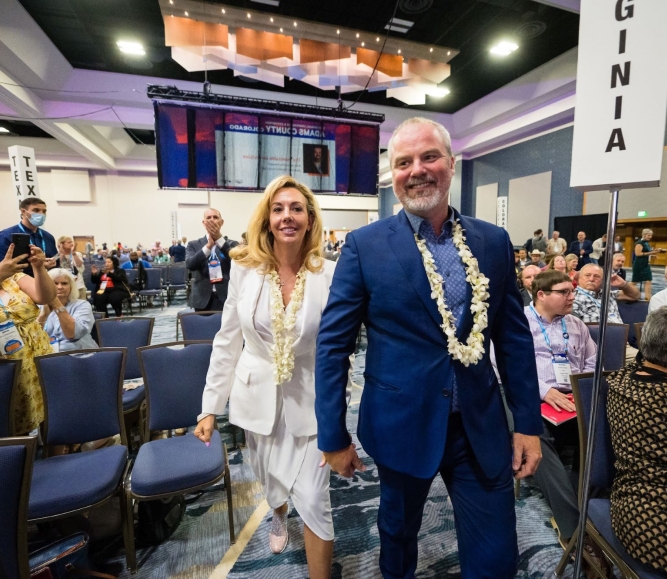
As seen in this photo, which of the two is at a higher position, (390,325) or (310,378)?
(390,325)

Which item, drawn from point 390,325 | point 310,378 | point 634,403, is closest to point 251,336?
point 310,378

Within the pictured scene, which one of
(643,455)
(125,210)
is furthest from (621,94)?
(125,210)

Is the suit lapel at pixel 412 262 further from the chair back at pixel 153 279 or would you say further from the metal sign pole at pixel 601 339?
the chair back at pixel 153 279

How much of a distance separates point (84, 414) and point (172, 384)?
1.59 feet

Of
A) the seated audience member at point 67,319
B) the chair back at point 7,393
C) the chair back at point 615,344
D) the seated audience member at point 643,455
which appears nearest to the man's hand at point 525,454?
the seated audience member at point 643,455

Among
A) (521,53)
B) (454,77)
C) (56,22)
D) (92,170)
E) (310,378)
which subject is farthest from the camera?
(92,170)

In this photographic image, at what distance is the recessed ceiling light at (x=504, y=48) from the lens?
6.41m

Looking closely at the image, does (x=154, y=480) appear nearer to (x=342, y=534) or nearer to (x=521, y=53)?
(x=342, y=534)

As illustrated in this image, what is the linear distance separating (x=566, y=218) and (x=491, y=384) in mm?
9760

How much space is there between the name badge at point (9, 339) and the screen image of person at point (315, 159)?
16.8ft

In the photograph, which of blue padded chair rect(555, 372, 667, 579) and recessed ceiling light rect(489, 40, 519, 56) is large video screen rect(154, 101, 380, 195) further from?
blue padded chair rect(555, 372, 667, 579)

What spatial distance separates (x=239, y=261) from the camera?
1.64 meters

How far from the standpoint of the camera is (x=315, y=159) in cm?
647

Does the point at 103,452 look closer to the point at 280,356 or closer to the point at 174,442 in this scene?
the point at 174,442
